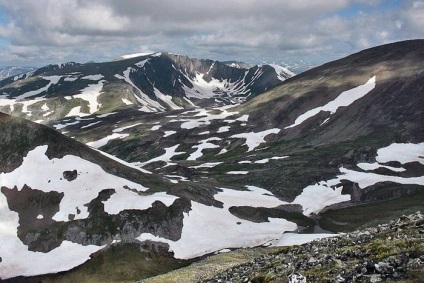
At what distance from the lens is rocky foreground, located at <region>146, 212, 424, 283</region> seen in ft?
57.9

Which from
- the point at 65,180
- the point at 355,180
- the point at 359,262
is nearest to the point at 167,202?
the point at 65,180

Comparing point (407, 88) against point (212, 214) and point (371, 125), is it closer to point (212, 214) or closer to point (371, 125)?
point (371, 125)

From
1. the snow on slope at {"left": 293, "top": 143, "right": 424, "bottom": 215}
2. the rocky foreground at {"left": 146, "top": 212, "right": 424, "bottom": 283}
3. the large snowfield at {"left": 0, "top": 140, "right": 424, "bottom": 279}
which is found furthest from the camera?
the snow on slope at {"left": 293, "top": 143, "right": 424, "bottom": 215}

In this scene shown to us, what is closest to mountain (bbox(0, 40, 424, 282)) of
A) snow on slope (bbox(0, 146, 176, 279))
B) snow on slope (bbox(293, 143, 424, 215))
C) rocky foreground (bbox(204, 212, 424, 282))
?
snow on slope (bbox(0, 146, 176, 279))

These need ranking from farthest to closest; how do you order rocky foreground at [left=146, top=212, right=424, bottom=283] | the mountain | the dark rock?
the dark rock → the mountain → rocky foreground at [left=146, top=212, right=424, bottom=283]

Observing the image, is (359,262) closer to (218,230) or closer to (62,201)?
(218,230)

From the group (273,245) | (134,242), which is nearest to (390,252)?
(273,245)

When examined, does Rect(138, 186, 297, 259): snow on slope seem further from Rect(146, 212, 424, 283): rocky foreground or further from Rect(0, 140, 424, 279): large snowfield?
Rect(146, 212, 424, 283): rocky foreground

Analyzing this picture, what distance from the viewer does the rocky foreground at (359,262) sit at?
1764cm

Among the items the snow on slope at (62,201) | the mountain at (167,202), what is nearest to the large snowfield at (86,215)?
the snow on slope at (62,201)

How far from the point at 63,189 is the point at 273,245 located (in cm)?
4759

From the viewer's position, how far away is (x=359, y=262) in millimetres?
20844

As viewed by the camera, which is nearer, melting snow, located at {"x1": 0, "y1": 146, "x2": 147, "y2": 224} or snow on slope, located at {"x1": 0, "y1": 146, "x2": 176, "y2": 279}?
snow on slope, located at {"x1": 0, "y1": 146, "x2": 176, "y2": 279}

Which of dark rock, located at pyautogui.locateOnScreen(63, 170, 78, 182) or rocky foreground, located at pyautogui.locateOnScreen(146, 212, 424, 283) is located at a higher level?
rocky foreground, located at pyautogui.locateOnScreen(146, 212, 424, 283)
